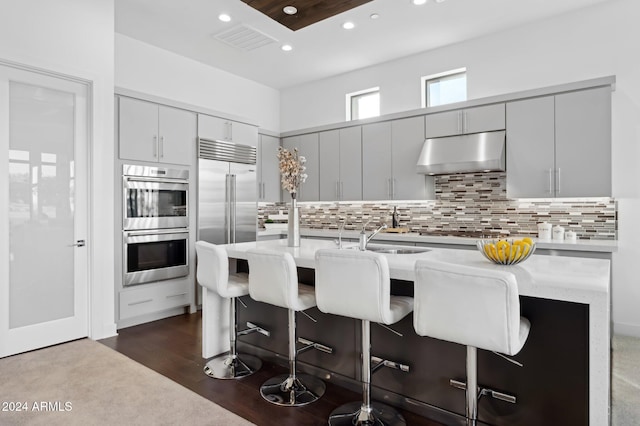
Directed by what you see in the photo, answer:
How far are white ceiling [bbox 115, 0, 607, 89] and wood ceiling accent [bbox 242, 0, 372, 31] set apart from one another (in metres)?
0.50

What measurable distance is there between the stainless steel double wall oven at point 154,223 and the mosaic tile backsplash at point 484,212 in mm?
2409

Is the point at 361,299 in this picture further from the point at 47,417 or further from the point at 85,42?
the point at 85,42

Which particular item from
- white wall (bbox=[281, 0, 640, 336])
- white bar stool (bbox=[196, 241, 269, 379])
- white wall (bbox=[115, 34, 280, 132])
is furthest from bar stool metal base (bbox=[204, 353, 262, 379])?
white wall (bbox=[281, 0, 640, 336])

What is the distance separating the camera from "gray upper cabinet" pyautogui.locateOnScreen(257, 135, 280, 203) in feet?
18.9

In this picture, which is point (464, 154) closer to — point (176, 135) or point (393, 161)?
point (393, 161)

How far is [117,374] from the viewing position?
9.36 ft

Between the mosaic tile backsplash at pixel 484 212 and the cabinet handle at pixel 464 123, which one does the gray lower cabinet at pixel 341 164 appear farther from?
the cabinet handle at pixel 464 123

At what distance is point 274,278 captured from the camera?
7.86ft

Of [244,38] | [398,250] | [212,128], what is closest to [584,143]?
[398,250]

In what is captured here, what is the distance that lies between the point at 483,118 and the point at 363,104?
6.45ft

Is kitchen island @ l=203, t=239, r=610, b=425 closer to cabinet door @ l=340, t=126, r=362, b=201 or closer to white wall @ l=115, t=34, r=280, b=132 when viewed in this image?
cabinet door @ l=340, t=126, r=362, b=201

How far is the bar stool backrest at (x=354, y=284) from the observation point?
1968 millimetres

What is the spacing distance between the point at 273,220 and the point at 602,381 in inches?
196

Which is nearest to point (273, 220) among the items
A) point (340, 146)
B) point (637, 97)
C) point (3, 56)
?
point (340, 146)
